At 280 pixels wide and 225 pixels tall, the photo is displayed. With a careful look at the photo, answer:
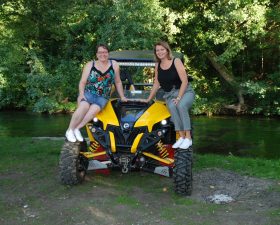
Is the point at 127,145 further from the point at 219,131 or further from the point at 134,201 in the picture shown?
the point at 219,131

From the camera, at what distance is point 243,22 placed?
20219 mm

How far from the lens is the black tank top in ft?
22.2

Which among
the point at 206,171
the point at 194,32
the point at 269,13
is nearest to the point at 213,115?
the point at 194,32

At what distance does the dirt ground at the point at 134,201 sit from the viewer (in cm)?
539

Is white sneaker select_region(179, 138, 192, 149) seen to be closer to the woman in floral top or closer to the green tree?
the woman in floral top

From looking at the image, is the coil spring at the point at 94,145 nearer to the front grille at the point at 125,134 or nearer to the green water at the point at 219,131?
the front grille at the point at 125,134

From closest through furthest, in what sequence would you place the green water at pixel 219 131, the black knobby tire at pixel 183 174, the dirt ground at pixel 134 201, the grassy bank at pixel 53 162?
the dirt ground at pixel 134 201 < the black knobby tire at pixel 183 174 < the grassy bank at pixel 53 162 < the green water at pixel 219 131

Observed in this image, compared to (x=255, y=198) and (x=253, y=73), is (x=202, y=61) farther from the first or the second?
(x=255, y=198)

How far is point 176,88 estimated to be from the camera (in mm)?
6840

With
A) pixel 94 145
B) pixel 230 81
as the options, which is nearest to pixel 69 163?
pixel 94 145

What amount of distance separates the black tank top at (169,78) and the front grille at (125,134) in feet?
2.36

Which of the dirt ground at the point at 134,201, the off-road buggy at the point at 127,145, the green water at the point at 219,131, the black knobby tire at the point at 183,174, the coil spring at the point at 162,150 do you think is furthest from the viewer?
the green water at the point at 219,131

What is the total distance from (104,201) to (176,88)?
1.96 metres

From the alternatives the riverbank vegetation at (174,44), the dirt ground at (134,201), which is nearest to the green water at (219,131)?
the riverbank vegetation at (174,44)
